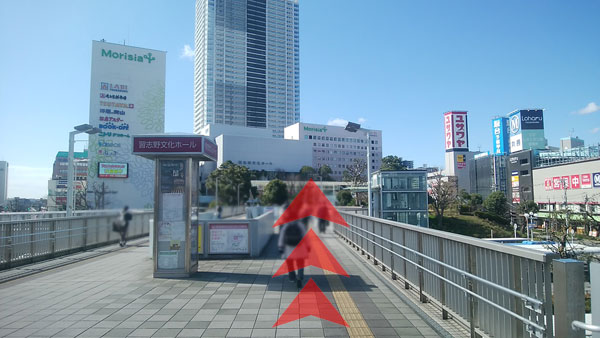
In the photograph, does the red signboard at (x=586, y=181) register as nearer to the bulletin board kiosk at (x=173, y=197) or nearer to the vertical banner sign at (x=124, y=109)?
the bulletin board kiosk at (x=173, y=197)

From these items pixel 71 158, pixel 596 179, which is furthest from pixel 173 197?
pixel 596 179

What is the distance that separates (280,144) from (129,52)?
46140 millimetres

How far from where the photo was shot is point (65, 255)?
11078 millimetres

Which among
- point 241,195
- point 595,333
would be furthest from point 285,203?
point 241,195

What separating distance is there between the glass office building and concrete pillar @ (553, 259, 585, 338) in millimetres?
29325

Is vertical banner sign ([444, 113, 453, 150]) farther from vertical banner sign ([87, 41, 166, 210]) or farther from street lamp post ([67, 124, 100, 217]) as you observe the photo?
street lamp post ([67, 124, 100, 217])

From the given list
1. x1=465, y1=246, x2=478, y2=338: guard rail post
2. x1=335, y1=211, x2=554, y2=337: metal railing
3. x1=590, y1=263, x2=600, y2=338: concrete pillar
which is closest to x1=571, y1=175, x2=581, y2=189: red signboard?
x1=335, y1=211, x2=554, y2=337: metal railing

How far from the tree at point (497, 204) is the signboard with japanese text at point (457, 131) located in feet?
178

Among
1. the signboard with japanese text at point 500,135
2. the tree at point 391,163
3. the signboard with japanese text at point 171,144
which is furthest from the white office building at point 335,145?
the signboard with japanese text at point 171,144

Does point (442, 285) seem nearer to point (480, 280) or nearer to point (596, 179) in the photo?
point (480, 280)

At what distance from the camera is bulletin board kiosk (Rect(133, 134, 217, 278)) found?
7.93 metres

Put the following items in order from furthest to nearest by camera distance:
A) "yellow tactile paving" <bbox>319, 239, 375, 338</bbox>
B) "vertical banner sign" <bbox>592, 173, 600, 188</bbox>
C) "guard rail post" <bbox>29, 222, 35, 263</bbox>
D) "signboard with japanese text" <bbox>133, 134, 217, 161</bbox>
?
"vertical banner sign" <bbox>592, 173, 600, 188</bbox>
"guard rail post" <bbox>29, 222, 35, 263</bbox>
"signboard with japanese text" <bbox>133, 134, 217, 161</bbox>
"yellow tactile paving" <bbox>319, 239, 375, 338</bbox>
